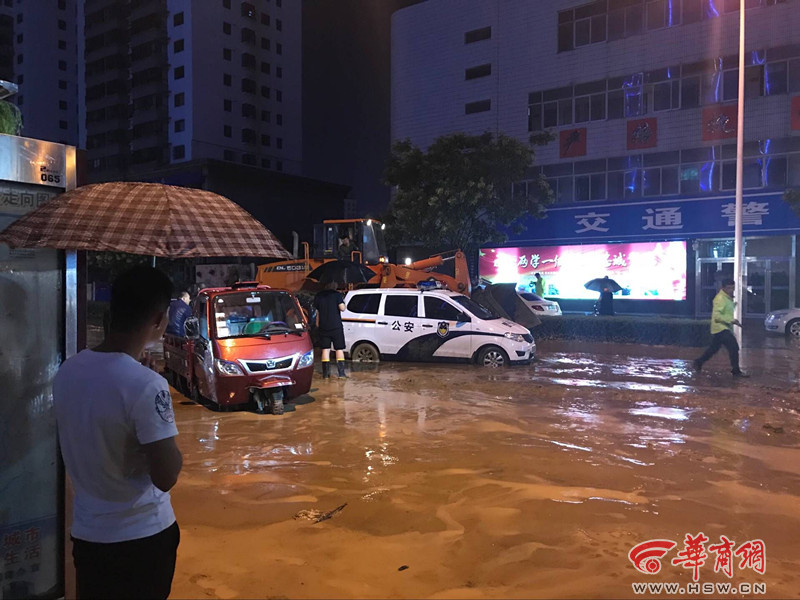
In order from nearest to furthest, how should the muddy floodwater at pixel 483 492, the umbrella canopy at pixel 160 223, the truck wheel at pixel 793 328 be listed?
the umbrella canopy at pixel 160 223
the muddy floodwater at pixel 483 492
the truck wheel at pixel 793 328

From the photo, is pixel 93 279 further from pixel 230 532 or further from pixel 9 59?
pixel 9 59

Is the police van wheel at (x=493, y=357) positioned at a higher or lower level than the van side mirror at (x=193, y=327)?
lower

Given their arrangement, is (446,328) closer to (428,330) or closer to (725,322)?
(428,330)

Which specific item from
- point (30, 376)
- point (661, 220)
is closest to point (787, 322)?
point (661, 220)

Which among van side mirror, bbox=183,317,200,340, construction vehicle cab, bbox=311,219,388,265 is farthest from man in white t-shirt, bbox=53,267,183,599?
construction vehicle cab, bbox=311,219,388,265

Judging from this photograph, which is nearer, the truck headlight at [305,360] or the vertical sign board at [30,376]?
the vertical sign board at [30,376]

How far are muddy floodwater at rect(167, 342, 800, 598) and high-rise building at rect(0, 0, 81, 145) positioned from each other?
79853 mm

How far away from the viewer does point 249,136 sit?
66312 millimetres

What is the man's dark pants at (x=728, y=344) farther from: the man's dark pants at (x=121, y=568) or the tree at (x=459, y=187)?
the tree at (x=459, y=187)

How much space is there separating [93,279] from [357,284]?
110ft

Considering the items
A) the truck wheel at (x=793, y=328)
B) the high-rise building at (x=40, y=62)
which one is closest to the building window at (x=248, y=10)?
the high-rise building at (x=40, y=62)

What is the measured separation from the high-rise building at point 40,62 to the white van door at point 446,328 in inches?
2978

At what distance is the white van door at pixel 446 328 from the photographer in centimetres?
1294

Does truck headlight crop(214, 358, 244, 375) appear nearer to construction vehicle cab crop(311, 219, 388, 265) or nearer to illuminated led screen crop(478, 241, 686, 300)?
construction vehicle cab crop(311, 219, 388, 265)
